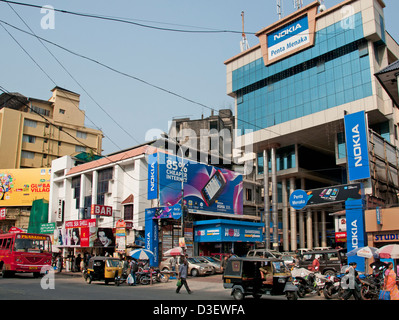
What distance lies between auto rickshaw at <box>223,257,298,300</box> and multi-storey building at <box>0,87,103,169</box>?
4874cm

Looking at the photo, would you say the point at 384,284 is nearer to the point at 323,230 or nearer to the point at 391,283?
the point at 391,283

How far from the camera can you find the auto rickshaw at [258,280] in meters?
13.8

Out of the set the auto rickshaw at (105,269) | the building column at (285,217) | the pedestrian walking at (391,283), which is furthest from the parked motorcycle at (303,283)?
the building column at (285,217)

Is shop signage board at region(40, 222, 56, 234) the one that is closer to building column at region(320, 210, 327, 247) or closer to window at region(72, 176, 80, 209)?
window at region(72, 176, 80, 209)

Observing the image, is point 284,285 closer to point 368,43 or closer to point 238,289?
point 238,289

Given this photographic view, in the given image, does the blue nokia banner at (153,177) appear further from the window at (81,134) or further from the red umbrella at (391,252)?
the window at (81,134)

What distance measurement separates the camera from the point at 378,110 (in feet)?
122

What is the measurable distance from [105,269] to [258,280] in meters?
10.5

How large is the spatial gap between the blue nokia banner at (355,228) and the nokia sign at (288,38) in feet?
74.8

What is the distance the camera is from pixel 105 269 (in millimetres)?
21125

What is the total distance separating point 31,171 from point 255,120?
33.5 metres
